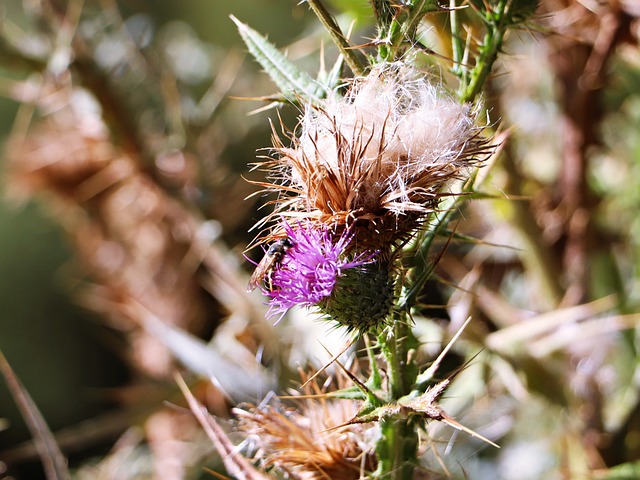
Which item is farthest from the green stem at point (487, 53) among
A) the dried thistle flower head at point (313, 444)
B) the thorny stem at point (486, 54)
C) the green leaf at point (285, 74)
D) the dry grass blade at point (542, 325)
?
the dry grass blade at point (542, 325)

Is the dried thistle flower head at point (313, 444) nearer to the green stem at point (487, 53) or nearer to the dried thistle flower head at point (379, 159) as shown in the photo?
the dried thistle flower head at point (379, 159)

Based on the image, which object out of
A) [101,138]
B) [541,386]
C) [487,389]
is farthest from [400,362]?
[101,138]

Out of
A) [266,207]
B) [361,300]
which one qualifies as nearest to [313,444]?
[361,300]

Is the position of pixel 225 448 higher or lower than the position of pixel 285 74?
lower

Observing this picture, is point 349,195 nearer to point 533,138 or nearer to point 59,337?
point 533,138

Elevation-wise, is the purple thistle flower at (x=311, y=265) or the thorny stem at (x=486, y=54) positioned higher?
the thorny stem at (x=486, y=54)

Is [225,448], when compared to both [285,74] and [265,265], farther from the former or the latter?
[285,74]

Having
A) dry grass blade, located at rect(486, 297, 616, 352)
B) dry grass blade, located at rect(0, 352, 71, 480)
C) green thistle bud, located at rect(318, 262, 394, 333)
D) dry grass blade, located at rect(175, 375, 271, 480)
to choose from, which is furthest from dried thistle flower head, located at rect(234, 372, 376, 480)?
dry grass blade, located at rect(486, 297, 616, 352)
